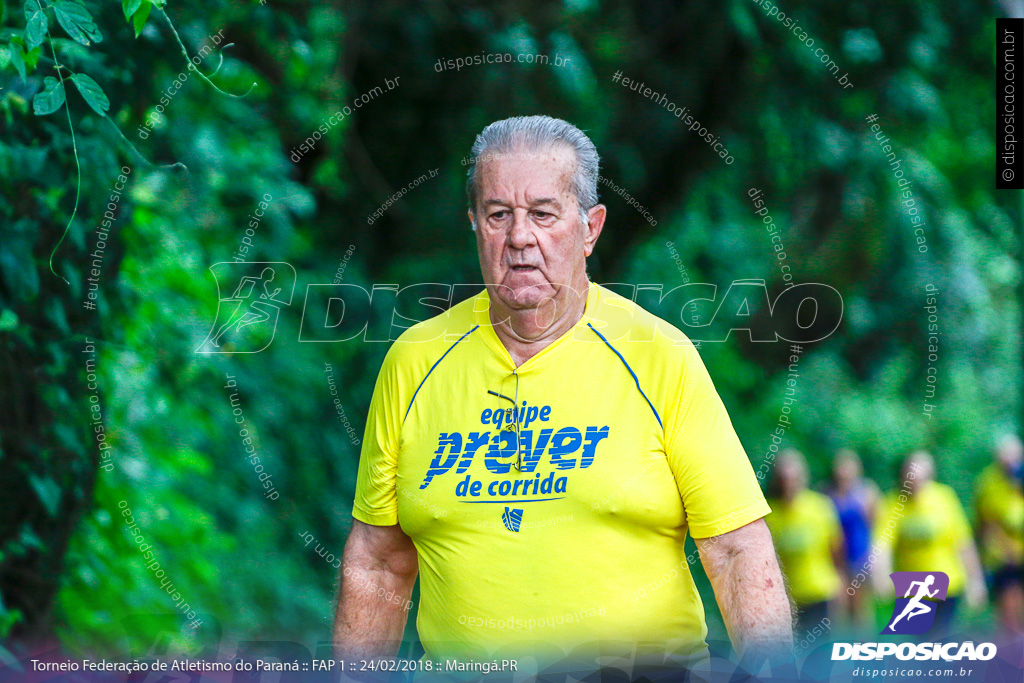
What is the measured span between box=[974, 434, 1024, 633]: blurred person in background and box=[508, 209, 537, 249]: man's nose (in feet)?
5.59

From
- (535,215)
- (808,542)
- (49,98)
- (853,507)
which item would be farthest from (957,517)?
(49,98)

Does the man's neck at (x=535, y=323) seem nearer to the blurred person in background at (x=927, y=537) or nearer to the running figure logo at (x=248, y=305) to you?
the running figure logo at (x=248, y=305)

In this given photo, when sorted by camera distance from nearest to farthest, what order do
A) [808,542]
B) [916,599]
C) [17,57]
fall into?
[17,57]
[916,599]
[808,542]

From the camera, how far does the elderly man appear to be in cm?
202

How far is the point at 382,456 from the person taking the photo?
2195 millimetres

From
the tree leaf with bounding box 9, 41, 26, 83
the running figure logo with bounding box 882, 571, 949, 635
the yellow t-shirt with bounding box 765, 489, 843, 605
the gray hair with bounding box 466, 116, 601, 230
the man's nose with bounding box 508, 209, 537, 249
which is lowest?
the running figure logo with bounding box 882, 571, 949, 635

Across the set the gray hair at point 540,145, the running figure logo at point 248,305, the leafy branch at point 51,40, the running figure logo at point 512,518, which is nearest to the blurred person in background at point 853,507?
the running figure logo at point 512,518

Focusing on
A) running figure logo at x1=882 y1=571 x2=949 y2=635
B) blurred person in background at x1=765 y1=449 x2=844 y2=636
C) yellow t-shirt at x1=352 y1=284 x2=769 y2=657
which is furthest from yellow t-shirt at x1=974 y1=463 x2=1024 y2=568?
yellow t-shirt at x1=352 y1=284 x2=769 y2=657

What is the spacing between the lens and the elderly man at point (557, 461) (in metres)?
2.02

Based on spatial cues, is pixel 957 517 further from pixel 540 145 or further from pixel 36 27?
pixel 36 27

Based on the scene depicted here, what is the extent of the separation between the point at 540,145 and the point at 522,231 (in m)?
0.21

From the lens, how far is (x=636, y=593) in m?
2.05

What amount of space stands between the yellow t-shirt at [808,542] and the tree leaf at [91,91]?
237cm

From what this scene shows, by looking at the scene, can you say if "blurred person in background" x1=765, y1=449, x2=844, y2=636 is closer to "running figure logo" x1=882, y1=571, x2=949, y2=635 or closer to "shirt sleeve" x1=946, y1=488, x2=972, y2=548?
"running figure logo" x1=882, y1=571, x2=949, y2=635
